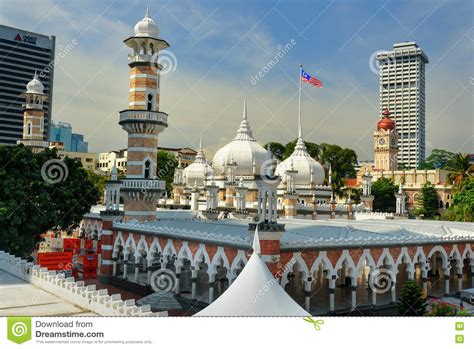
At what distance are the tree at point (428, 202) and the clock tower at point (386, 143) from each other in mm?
16019

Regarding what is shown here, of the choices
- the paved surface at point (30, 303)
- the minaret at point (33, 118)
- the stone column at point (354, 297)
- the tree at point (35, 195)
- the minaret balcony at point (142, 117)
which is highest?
the minaret at point (33, 118)

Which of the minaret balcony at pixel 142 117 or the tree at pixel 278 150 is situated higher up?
the tree at pixel 278 150

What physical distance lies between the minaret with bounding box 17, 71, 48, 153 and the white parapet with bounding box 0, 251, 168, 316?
18.6m

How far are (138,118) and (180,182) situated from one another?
61.7 ft

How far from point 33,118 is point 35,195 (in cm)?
1441

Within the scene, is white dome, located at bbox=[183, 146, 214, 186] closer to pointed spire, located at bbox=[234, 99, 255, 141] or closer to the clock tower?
pointed spire, located at bbox=[234, 99, 255, 141]

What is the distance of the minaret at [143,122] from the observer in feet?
82.5

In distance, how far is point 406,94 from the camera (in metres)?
51.4

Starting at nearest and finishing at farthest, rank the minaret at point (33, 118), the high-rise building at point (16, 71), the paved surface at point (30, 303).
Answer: the paved surface at point (30, 303), the high-rise building at point (16, 71), the minaret at point (33, 118)

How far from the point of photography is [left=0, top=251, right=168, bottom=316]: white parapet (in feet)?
37.1

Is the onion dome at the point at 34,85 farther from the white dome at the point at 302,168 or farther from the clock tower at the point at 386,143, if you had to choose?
the clock tower at the point at 386,143

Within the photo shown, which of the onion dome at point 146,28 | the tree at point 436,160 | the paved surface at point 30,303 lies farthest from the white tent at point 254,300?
the tree at point 436,160
